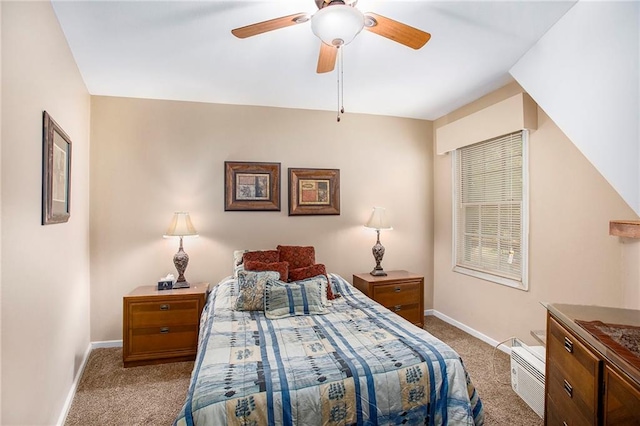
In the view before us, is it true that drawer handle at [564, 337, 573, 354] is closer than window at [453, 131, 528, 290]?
Yes

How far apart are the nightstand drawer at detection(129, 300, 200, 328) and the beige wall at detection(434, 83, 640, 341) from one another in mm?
2918

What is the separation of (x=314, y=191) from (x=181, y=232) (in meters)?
1.50

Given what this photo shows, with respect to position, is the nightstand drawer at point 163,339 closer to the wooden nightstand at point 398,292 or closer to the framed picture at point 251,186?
the framed picture at point 251,186

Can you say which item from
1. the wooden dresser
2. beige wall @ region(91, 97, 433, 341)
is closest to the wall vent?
the wooden dresser

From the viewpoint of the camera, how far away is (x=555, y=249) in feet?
8.75

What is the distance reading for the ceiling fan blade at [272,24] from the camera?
64.8 inches

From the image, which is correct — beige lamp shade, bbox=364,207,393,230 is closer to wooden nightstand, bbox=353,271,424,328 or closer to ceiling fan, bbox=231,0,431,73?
wooden nightstand, bbox=353,271,424,328

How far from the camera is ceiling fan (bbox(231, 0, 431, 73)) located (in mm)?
1542

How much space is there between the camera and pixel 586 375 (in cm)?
132

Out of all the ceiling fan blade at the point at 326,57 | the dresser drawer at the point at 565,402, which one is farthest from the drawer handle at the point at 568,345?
the ceiling fan blade at the point at 326,57

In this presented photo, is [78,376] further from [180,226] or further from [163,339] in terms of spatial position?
[180,226]

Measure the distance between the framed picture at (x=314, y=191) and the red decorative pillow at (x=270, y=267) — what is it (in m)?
0.83

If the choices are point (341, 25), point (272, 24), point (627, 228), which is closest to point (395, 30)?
point (341, 25)

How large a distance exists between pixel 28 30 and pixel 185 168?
1.92 meters
